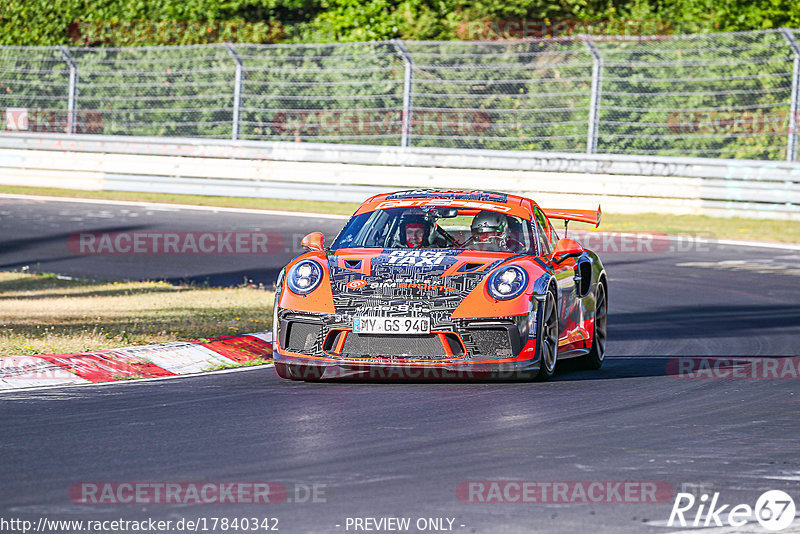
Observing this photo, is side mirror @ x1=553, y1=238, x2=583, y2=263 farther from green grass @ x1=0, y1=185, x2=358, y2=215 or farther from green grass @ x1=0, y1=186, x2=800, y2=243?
green grass @ x1=0, y1=185, x2=358, y2=215

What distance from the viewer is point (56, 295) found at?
14.2 meters

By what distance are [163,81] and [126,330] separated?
1728 cm

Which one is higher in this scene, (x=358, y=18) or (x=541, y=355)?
(x=358, y=18)

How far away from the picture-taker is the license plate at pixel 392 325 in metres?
8.20

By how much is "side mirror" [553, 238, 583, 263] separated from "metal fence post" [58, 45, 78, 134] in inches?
Answer: 775

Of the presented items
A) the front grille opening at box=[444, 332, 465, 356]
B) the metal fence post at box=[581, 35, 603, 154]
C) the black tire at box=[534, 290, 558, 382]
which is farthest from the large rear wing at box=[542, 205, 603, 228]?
the metal fence post at box=[581, 35, 603, 154]

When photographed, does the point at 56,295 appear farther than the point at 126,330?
Yes

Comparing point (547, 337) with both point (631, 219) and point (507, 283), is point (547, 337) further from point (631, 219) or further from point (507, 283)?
point (631, 219)

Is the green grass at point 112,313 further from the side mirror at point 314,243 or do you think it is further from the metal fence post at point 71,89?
the metal fence post at point 71,89

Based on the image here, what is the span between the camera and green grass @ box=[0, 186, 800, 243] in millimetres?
21406

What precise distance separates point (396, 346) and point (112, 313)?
15.8 ft

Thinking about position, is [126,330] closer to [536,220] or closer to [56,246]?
[536,220]

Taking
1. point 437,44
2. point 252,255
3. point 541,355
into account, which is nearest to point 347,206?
point 437,44

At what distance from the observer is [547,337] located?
28.3 ft
